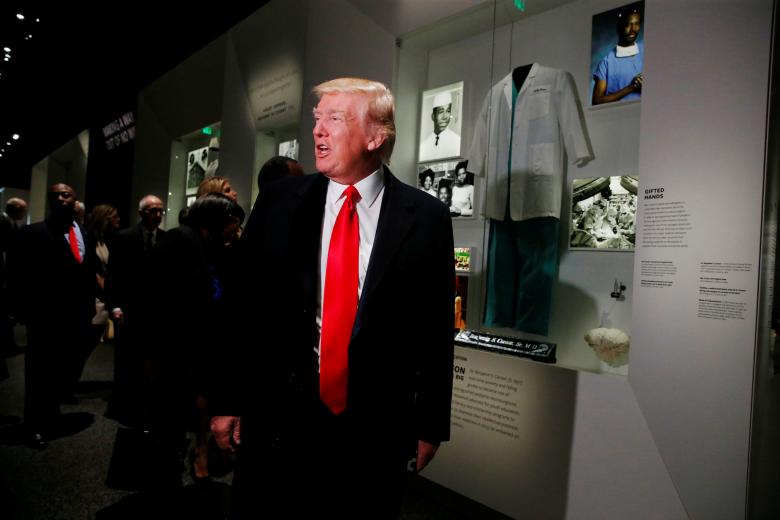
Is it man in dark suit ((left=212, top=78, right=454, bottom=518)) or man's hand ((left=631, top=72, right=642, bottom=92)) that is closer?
man in dark suit ((left=212, top=78, right=454, bottom=518))

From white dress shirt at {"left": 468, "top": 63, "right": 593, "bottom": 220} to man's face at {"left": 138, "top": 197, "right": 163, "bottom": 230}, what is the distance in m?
2.72

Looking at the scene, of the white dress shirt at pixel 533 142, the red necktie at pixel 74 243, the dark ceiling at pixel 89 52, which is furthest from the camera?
the dark ceiling at pixel 89 52

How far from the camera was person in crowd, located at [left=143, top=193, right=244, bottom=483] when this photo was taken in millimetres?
2148

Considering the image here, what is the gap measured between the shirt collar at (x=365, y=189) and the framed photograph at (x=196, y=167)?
4.90 meters

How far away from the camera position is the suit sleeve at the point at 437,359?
4.47 feet

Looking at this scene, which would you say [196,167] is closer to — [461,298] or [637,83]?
[461,298]

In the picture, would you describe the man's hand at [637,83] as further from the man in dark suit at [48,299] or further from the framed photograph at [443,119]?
the man in dark suit at [48,299]

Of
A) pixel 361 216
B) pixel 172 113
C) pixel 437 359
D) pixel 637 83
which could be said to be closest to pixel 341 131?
pixel 361 216

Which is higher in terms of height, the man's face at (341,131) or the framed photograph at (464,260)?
the man's face at (341,131)

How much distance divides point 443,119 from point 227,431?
98.0 inches

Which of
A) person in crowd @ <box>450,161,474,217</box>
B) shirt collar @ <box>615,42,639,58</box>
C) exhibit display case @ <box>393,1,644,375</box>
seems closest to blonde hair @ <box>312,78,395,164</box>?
exhibit display case @ <box>393,1,644,375</box>

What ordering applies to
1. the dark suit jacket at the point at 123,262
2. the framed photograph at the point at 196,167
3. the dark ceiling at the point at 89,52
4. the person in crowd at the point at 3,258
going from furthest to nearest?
the framed photograph at the point at 196,167
the dark ceiling at the point at 89,52
the person in crowd at the point at 3,258
the dark suit jacket at the point at 123,262

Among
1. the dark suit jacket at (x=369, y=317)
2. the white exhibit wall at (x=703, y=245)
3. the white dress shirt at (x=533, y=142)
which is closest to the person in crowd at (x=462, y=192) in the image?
the white dress shirt at (x=533, y=142)

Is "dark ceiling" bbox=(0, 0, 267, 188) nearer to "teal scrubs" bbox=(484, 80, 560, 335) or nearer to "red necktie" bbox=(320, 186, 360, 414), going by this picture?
"teal scrubs" bbox=(484, 80, 560, 335)
